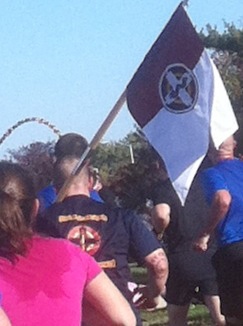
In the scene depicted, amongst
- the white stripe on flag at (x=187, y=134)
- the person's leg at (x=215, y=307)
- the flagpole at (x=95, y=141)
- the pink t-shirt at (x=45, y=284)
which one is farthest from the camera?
the person's leg at (x=215, y=307)

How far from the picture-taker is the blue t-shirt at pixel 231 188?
784cm

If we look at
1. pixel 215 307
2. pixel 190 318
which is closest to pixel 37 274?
pixel 215 307

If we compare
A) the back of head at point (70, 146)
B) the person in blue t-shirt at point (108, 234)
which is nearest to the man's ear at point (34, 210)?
the person in blue t-shirt at point (108, 234)

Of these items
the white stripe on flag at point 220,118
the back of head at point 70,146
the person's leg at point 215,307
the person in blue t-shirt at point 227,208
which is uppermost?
the back of head at point 70,146

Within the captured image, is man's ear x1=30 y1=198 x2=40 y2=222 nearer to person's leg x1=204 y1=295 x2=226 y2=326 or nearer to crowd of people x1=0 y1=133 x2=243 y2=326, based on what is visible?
crowd of people x1=0 y1=133 x2=243 y2=326

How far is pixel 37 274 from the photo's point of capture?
4.38 meters

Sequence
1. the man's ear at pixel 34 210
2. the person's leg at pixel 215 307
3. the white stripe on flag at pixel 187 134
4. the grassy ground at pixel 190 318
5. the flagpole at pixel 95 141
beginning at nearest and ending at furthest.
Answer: the man's ear at pixel 34 210 → the flagpole at pixel 95 141 → the white stripe on flag at pixel 187 134 → the person's leg at pixel 215 307 → the grassy ground at pixel 190 318

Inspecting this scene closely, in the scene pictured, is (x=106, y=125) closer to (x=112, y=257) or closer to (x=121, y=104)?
(x=121, y=104)

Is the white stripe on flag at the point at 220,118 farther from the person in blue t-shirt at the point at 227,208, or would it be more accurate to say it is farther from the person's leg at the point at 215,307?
the person's leg at the point at 215,307

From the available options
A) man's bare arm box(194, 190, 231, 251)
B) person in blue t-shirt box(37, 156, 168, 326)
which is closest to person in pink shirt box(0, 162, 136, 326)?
person in blue t-shirt box(37, 156, 168, 326)

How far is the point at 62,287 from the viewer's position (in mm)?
4414

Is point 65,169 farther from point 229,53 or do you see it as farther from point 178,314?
point 229,53

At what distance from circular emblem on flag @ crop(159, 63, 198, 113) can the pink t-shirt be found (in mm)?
1842

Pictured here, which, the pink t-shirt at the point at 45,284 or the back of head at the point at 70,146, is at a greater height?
the back of head at the point at 70,146
